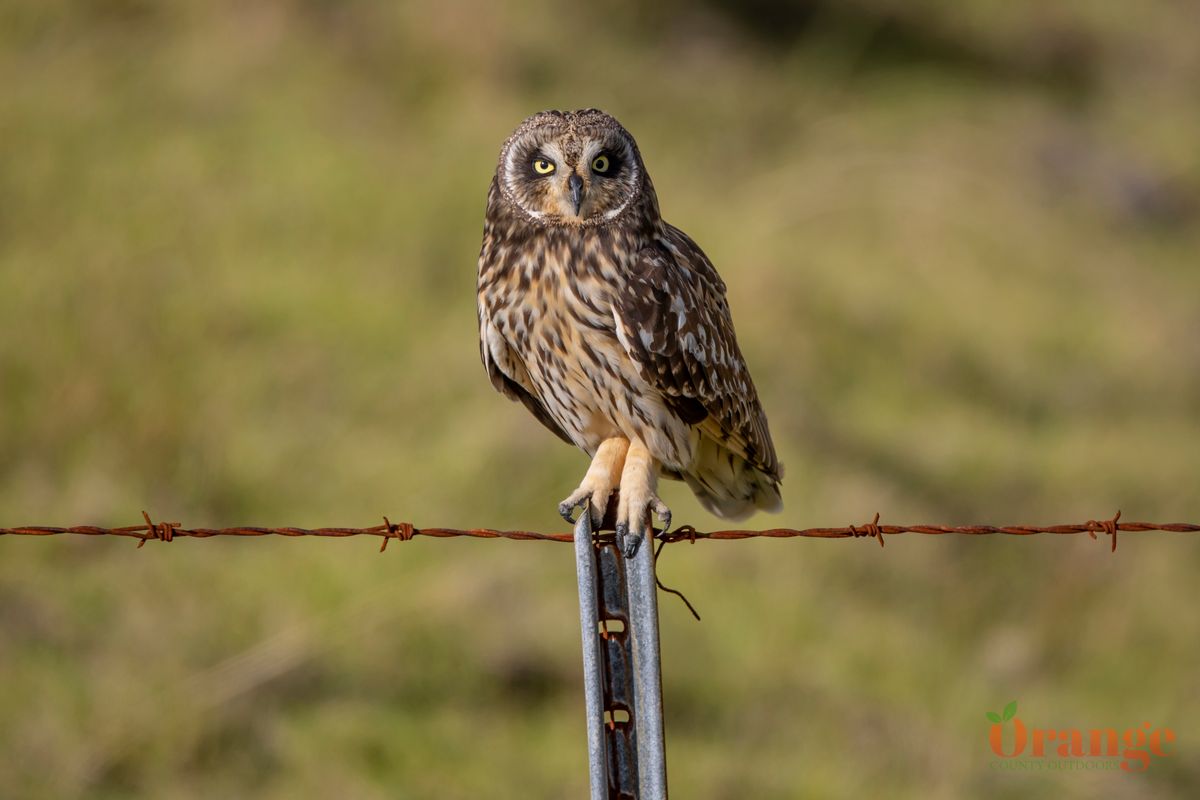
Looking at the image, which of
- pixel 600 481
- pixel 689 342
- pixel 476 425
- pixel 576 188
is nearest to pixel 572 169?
pixel 576 188

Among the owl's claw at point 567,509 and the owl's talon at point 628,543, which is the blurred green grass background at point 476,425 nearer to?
the owl's claw at point 567,509

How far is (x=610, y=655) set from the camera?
235cm

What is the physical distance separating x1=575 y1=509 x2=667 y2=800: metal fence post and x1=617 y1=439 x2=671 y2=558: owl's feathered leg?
5cm

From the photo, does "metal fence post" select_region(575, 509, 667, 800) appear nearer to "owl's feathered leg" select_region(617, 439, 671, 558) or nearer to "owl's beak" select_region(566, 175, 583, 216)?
"owl's feathered leg" select_region(617, 439, 671, 558)

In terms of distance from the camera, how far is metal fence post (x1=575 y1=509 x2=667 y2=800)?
90.5 inches

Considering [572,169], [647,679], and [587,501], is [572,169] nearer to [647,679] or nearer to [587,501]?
[587,501]

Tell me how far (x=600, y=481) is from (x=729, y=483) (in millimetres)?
748

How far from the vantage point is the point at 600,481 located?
123 inches

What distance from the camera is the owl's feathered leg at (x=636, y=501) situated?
2.48 metres

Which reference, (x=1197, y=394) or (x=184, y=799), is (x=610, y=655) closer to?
(x=184, y=799)

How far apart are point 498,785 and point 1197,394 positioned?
6595 mm

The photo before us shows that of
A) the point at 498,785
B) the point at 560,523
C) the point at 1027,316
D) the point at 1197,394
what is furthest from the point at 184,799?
the point at 1197,394

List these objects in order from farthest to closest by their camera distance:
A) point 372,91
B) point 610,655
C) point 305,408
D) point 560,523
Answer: point 372,91, point 305,408, point 560,523, point 610,655

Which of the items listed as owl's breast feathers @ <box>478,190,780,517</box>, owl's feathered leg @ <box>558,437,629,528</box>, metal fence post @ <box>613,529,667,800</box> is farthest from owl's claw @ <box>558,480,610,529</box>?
metal fence post @ <box>613,529,667,800</box>
